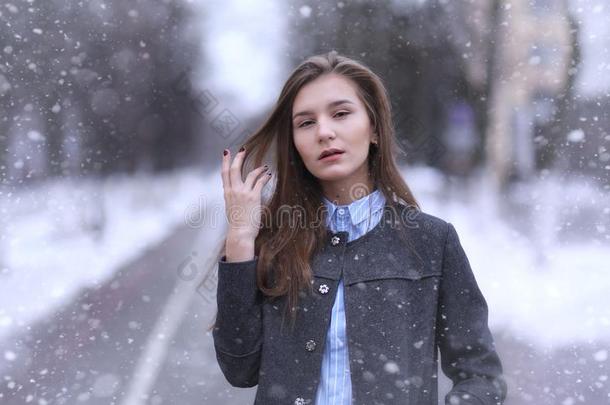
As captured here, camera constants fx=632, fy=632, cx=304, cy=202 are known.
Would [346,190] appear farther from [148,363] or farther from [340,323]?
[148,363]

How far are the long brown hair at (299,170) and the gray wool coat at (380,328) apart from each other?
8 cm

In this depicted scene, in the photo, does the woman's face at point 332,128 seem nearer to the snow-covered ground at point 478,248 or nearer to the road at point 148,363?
the road at point 148,363

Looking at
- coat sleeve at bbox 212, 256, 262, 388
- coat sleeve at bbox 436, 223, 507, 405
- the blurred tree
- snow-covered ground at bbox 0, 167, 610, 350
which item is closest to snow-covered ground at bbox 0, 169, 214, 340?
snow-covered ground at bbox 0, 167, 610, 350

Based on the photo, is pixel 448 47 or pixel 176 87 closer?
pixel 448 47

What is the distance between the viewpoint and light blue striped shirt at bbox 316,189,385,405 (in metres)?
1.51

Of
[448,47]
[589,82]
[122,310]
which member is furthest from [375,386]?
A: [448,47]

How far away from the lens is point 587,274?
15.7 feet

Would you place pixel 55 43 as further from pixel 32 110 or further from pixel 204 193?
pixel 204 193

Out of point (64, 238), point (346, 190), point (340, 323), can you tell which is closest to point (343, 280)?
point (340, 323)

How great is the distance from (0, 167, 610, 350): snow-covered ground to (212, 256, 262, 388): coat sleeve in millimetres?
3079

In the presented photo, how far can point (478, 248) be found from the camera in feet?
19.2

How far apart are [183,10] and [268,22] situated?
5.02 ft

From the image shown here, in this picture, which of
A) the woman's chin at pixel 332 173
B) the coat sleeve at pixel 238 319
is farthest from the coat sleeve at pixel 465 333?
the coat sleeve at pixel 238 319

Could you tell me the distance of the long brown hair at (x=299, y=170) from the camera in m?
1.64
